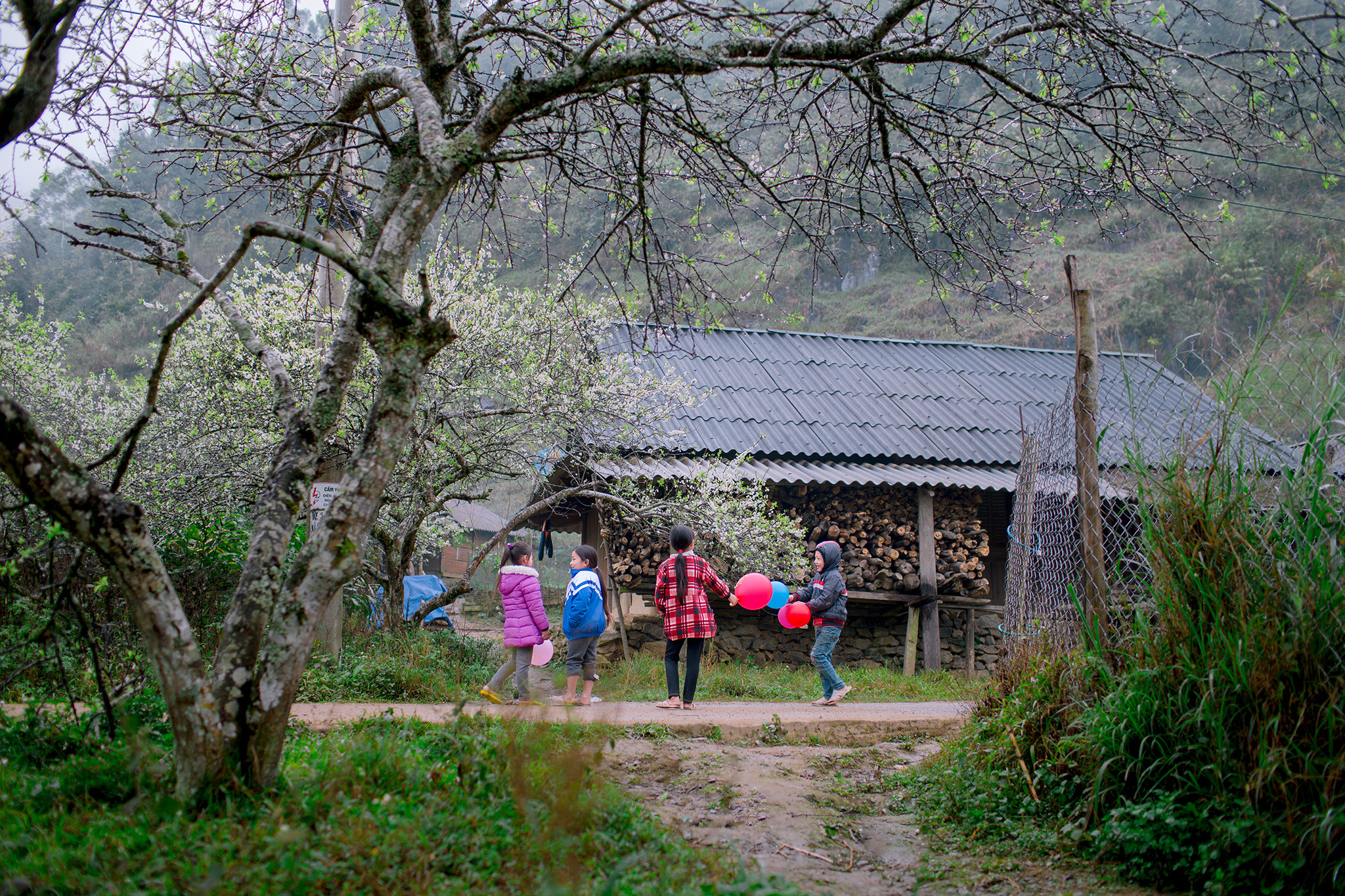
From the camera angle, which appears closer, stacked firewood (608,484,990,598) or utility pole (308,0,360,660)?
utility pole (308,0,360,660)

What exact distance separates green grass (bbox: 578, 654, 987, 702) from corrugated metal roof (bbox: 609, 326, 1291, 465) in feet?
8.92

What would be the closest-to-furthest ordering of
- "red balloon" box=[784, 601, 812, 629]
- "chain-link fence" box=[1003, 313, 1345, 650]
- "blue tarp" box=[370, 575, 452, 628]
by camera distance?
1. "chain-link fence" box=[1003, 313, 1345, 650]
2. "red balloon" box=[784, 601, 812, 629]
3. "blue tarp" box=[370, 575, 452, 628]

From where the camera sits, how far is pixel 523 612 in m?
6.37

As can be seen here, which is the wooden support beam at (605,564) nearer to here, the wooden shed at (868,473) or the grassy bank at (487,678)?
the wooden shed at (868,473)

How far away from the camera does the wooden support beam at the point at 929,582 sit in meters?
10.2

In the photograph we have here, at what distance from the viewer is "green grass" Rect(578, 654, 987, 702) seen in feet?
25.8

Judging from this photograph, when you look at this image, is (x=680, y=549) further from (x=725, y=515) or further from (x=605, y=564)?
(x=605, y=564)

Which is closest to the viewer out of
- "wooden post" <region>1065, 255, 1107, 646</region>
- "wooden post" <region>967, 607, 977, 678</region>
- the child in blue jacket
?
"wooden post" <region>1065, 255, 1107, 646</region>

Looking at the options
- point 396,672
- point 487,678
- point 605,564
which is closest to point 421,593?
point 605,564

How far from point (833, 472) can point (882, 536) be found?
3.96 feet

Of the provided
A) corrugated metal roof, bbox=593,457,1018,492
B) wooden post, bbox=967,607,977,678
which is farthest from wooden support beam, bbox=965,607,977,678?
corrugated metal roof, bbox=593,457,1018,492

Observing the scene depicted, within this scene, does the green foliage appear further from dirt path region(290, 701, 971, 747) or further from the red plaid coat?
the red plaid coat

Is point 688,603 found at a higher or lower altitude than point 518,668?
higher

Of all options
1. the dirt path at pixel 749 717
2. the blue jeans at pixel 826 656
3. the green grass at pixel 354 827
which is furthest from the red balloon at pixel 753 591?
the green grass at pixel 354 827
